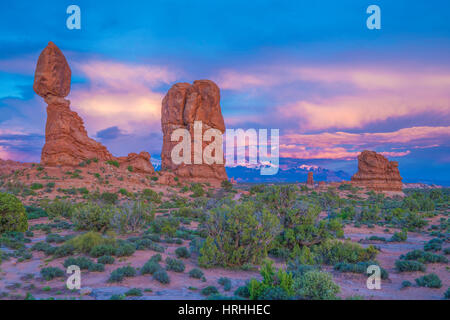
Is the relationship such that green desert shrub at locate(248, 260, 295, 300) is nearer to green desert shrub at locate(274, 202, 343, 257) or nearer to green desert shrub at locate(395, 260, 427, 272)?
green desert shrub at locate(274, 202, 343, 257)

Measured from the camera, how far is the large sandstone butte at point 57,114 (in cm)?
3231

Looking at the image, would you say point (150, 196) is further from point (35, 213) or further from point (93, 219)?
point (93, 219)

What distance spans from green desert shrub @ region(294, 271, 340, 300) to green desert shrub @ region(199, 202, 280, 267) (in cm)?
326

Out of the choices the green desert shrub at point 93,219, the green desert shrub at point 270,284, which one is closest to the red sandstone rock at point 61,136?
the green desert shrub at point 93,219

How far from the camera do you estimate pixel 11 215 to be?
526 inches

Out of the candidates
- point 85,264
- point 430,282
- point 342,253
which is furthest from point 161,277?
point 430,282

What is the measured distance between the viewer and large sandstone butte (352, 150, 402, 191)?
56072mm

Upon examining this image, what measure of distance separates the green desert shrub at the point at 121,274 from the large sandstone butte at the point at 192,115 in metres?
38.7

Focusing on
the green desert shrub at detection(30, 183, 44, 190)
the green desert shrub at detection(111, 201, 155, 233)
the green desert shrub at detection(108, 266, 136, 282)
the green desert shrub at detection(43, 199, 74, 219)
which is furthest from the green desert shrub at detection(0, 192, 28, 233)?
the green desert shrub at detection(30, 183, 44, 190)

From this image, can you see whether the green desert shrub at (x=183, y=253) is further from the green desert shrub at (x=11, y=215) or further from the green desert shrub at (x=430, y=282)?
the green desert shrub at (x=11, y=215)

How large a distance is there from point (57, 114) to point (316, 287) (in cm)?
3397

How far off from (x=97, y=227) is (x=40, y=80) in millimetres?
25403
